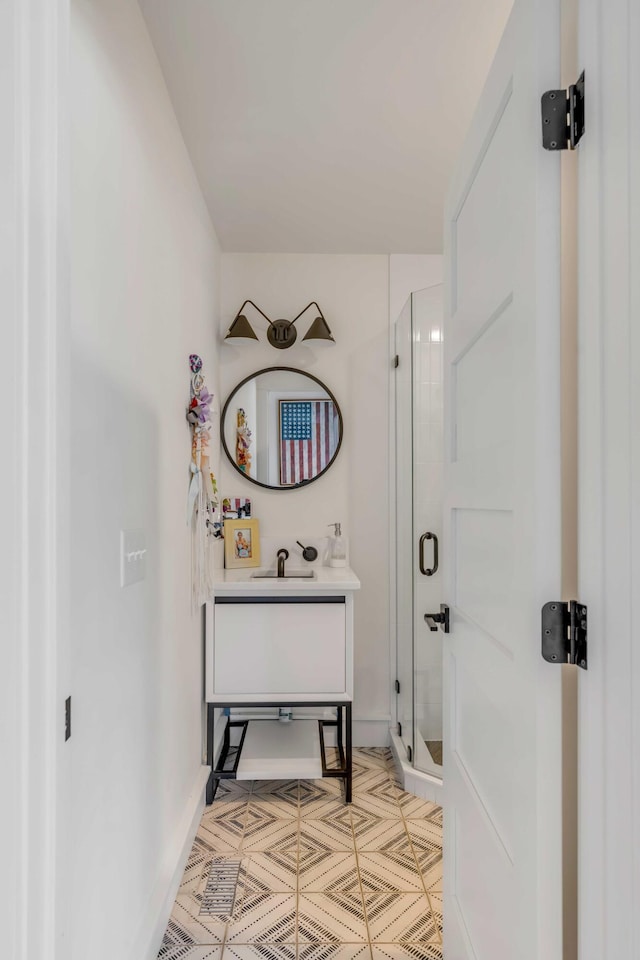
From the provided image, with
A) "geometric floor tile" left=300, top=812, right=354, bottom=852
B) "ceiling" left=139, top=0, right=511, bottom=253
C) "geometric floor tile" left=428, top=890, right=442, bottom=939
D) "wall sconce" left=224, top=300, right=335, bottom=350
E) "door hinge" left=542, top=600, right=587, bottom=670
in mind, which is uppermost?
"ceiling" left=139, top=0, right=511, bottom=253

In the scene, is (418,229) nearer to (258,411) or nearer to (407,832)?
(258,411)

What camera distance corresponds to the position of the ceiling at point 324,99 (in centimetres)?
156

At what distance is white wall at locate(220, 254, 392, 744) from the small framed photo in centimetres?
9

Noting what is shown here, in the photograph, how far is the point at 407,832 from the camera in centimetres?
225

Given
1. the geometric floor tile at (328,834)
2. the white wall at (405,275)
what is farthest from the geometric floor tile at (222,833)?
the white wall at (405,275)

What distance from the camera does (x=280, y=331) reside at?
3033mm

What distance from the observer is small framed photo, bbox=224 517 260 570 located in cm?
300

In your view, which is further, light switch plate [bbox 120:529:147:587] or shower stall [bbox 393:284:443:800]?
shower stall [bbox 393:284:443:800]

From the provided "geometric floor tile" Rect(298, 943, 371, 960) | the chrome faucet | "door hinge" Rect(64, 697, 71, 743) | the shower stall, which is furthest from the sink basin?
"door hinge" Rect(64, 697, 71, 743)

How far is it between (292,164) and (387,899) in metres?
2.52

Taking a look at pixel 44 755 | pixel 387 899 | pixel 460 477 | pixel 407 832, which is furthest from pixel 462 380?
pixel 407 832

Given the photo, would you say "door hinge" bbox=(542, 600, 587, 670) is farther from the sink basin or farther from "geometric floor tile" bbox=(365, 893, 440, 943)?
the sink basin

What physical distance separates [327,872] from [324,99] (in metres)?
2.48

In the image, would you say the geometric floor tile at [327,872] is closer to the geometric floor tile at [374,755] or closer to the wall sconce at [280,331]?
the geometric floor tile at [374,755]
